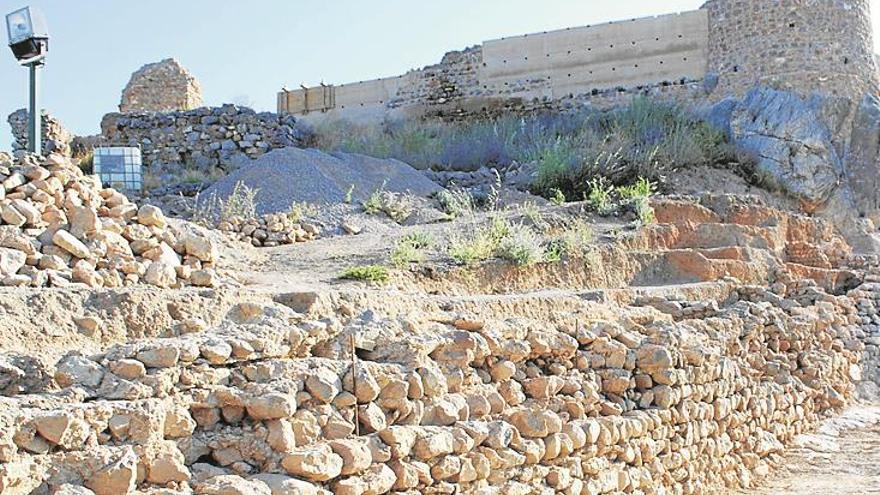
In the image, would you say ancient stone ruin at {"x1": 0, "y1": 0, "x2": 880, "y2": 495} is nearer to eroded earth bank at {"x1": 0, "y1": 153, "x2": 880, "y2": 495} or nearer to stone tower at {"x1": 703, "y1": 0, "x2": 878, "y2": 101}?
eroded earth bank at {"x1": 0, "y1": 153, "x2": 880, "y2": 495}

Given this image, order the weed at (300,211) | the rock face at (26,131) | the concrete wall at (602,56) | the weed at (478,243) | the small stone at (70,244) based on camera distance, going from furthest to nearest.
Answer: the rock face at (26,131)
the concrete wall at (602,56)
the weed at (300,211)
the weed at (478,243)
the small stone at (70,244)

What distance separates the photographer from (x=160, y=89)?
78.1 feet

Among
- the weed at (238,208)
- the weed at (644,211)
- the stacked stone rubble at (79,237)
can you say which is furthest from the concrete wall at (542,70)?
the stacked stone rubble at (79,237)

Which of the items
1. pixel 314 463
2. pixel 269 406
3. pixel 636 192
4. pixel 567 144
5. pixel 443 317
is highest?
pixel 567 144

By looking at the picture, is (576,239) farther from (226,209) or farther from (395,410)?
(395,410)

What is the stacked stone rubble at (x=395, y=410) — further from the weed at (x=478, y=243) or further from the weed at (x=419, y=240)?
the weed at (x=419, y=240)

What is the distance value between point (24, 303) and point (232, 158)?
1313 cm

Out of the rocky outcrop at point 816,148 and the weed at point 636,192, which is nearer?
the weed at point 636,192

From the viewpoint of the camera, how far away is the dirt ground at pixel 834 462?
23.0ft

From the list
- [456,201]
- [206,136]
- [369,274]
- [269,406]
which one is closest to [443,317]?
[269,406]

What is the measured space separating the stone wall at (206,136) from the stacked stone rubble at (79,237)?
10.8 m

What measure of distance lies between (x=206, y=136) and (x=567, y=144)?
6.36 meters

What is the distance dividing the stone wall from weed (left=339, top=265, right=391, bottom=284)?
9.72m

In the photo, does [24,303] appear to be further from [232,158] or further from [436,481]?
[232,158]
